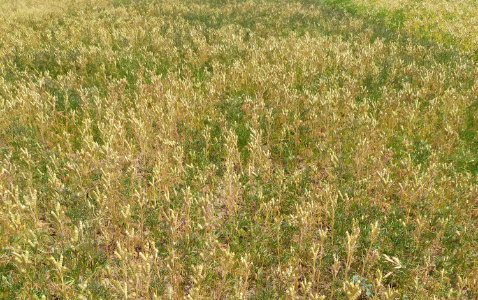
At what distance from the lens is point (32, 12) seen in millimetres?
14297

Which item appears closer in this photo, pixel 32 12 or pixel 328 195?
pixel 328 195

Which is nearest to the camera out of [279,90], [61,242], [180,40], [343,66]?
[61,242]

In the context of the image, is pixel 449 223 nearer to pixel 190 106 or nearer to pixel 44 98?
pixel 190 106

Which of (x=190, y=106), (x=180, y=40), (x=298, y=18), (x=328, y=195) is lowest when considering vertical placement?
(x=328, y=195)

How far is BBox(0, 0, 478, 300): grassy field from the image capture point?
95.3 inches

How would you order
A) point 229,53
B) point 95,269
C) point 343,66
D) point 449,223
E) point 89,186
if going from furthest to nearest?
point 229,53 < point 343,66 < point 89,186 < point 449,223 < point 95,269

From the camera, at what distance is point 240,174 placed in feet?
11.3

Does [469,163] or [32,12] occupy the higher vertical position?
[32,12]

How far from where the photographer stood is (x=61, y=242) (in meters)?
2.70

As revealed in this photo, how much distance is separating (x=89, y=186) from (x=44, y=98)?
276cm

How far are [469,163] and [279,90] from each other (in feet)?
10.5

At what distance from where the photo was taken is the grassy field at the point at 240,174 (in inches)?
95.3

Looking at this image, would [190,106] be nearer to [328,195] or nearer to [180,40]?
[328,195]

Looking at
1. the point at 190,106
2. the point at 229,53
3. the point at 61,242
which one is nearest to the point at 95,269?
the point at 61,242
